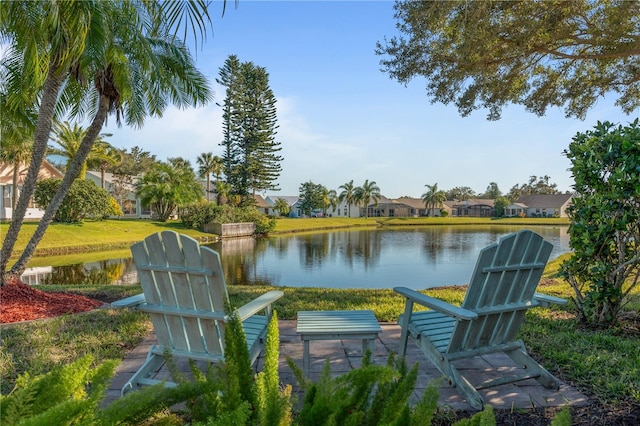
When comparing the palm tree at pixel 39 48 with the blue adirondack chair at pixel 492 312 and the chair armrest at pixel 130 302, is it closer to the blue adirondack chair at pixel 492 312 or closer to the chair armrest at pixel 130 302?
the chair armrest at pixel 130 302

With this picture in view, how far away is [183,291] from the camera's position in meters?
2.31

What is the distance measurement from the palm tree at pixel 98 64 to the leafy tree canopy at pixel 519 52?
3517 mm

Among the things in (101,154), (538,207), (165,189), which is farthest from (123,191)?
(538,207)

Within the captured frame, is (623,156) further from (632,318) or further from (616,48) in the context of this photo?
(616,48)

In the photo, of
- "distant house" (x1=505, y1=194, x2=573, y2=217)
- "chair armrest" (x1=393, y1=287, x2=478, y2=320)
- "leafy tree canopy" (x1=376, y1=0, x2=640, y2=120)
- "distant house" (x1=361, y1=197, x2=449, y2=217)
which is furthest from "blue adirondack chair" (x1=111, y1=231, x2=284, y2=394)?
"distant house" (x1=361, y1=197, x2=449, y2=217)

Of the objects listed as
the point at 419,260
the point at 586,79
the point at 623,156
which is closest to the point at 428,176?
the point at 419,260

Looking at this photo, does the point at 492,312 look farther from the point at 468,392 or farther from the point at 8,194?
the point at 8,194

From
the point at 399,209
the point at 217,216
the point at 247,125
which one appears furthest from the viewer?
the point at 399,209

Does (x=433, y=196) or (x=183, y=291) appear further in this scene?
(x=433, y=196)

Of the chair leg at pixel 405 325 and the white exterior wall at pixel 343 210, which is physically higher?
the white exterior wall at pixel 343 210

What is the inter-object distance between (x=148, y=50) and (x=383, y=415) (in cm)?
600

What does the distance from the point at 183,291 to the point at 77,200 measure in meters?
22.2

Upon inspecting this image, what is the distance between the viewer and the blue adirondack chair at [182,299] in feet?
7.29

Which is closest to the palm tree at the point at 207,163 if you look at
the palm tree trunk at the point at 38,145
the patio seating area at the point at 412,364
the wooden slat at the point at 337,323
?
the palm tree trunk at the point at 38,145
